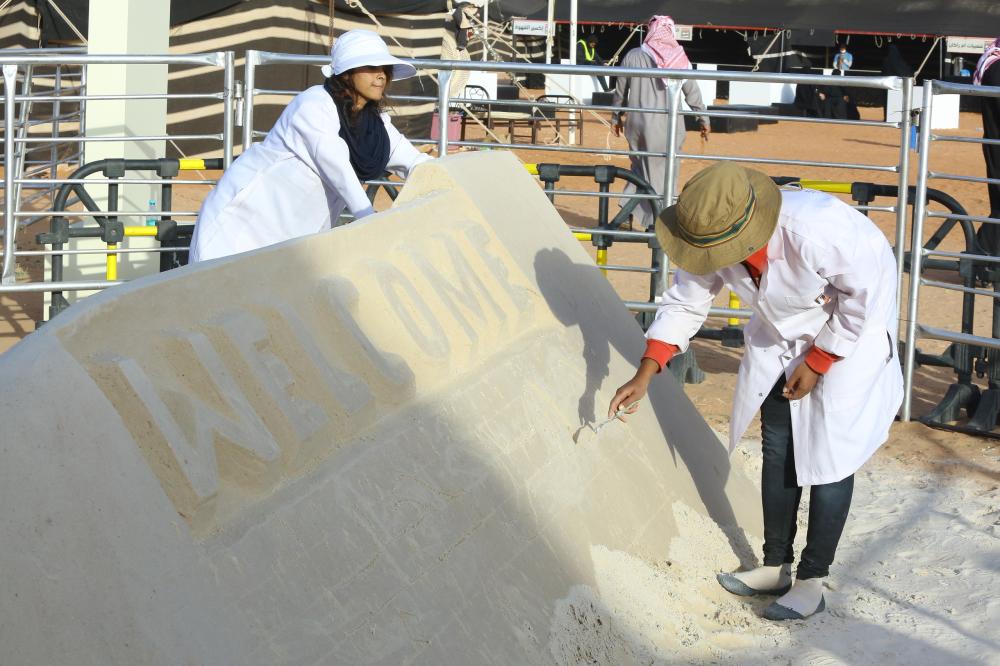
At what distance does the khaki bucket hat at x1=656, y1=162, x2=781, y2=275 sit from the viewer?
3473 mm

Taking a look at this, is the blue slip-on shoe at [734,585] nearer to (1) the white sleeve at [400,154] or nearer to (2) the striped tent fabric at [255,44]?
(1) the white sleeve at [400,154]

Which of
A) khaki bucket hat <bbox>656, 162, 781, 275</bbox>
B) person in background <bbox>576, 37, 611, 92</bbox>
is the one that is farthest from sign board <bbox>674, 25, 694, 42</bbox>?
khaki bucket hat <bbox>656, 162, 781, 275</bbox>

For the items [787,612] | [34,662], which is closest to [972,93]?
[787,612]

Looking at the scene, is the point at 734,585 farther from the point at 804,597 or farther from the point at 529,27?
the point at 529,27

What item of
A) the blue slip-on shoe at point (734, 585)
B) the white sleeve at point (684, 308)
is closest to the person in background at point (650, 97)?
the white sleeve at point (684, 308)

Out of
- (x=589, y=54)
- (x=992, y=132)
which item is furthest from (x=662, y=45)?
(x=589, y=54)

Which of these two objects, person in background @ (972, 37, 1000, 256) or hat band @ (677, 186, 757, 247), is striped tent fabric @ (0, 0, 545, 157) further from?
hat band @ (677, 186, 757, 247)

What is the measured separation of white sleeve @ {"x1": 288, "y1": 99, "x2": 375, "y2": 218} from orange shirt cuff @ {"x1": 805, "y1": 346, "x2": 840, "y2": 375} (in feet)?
5.43

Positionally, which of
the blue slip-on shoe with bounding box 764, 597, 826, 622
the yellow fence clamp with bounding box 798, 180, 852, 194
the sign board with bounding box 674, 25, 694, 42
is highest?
the sign board with bounding box 674, 25, 694, 42

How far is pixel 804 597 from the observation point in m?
4.05

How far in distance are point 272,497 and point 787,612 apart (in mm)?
1926

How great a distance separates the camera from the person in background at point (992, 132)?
303 inches

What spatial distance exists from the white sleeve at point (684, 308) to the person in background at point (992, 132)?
4169mm

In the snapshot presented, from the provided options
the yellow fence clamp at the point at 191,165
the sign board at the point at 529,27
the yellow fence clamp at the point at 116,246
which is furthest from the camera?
the sign board at the point at 529,27
